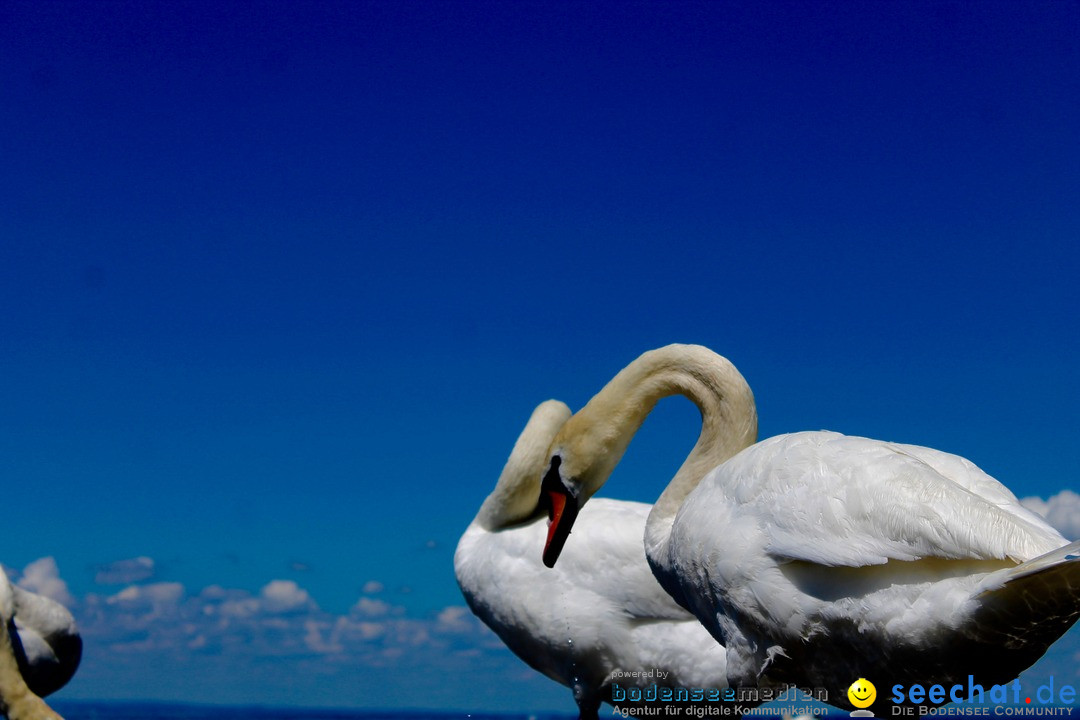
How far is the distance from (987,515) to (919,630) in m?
0.59

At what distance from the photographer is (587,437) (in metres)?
8.54

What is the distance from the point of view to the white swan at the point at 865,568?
4328mm

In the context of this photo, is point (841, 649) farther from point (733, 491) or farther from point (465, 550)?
point (465, 550)

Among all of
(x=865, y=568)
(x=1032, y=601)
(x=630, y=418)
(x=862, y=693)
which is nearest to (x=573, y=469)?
(x=630, y=418)

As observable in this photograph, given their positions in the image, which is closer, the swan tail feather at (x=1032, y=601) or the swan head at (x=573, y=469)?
the swan tail feather at (x=1032, y=601)

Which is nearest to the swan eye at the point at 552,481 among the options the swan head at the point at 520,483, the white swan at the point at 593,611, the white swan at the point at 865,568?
the white swan at the point at 593,611

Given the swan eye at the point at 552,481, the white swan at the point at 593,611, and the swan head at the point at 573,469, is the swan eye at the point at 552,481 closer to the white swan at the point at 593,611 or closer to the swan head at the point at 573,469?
the swan head at the point at 573,469

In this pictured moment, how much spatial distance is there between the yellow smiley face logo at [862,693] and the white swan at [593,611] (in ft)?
8.58

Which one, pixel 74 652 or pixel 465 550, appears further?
pixel 74 652

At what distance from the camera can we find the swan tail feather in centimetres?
388

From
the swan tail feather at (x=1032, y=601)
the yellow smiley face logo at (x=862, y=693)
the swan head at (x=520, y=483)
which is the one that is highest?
the swan head at (x=520, y=483)

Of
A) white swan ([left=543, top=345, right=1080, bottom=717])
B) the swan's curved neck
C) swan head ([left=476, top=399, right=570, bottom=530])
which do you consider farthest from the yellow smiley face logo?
swan head ([left=476, top=399, right=570, bottom=530])

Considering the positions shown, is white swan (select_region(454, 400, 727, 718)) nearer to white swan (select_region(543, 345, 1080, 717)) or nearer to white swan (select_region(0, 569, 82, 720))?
white swan (select_region(543, 345, 1080, 717))

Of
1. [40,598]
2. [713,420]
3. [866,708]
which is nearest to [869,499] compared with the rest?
[866,708]
